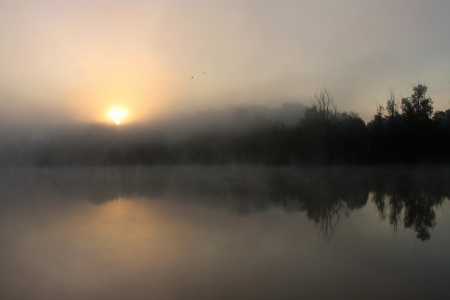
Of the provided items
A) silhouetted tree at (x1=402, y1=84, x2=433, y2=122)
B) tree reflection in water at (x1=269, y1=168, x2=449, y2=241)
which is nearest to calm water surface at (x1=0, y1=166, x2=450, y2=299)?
tree reflection in water at (x1=269, y1=168, x2=449, y2=241)

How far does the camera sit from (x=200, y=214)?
10.2 meters

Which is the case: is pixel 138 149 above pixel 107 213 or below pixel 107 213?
above

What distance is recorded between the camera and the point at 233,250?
20.8 feet

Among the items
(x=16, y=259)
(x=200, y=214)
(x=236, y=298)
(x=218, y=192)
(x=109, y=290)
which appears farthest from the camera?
(x=218, y=192)

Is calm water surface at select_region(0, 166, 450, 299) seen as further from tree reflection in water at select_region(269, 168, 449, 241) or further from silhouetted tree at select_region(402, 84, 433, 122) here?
silhouetted tree at select_region(402, 84, 433, 122)

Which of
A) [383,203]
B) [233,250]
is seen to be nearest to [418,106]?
[383,203]

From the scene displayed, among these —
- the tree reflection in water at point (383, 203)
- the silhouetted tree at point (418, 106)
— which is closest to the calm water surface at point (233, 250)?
the tree reflection in water at point (383, 203)

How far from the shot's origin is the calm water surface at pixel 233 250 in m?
4.54

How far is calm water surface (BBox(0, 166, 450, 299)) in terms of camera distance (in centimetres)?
454

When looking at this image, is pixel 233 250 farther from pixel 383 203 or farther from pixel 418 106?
pixel 418 106

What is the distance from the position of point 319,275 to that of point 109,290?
271cm

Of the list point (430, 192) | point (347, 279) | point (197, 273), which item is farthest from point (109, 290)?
point (430, 192)

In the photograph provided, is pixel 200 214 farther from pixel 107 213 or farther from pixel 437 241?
pixel 437 241

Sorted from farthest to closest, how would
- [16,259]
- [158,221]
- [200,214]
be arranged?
[200,214], [158,221], [16,259]
